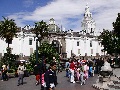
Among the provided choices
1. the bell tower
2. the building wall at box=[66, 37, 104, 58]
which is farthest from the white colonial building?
the bell tower

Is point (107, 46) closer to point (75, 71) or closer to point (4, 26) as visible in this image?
point (4, 26)

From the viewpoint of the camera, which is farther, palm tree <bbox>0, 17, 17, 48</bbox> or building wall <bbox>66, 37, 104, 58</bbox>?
building wall <bbox>66, 37, 104, 58</bbox>

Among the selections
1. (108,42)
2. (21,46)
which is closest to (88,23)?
(21,46)

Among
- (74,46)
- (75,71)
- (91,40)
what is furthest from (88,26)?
(75,71)

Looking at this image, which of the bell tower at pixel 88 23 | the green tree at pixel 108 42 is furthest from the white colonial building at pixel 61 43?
the green tree at pixel 108 42

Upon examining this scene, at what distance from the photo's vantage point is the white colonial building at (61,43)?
2756 inches

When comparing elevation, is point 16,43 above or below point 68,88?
above

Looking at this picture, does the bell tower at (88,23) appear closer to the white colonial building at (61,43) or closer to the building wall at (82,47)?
the white colonial building at (61,43)

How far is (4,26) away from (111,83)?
2471cm

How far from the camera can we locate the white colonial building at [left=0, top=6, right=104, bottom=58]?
70000mm

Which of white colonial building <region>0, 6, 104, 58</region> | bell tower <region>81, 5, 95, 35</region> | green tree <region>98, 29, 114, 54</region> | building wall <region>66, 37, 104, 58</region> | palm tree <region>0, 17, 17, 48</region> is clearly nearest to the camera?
palm tree <region>0, 17, 17, 48</region>

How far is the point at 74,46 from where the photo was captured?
79.8m

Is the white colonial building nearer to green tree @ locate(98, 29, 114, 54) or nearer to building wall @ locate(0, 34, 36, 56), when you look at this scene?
building wall @ locate(0, 34, 36, 56)

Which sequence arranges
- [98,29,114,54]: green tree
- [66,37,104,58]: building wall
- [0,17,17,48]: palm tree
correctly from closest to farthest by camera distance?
[0,17,17,48]: palm tree
[98,29,114,54]: green tree
[66,37,104,58]: building wall
